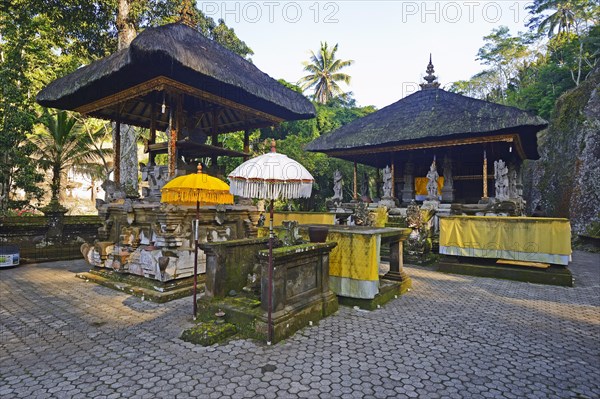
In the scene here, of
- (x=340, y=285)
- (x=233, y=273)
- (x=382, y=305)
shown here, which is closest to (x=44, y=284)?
(x=233, y=273)

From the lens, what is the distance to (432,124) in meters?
14.9

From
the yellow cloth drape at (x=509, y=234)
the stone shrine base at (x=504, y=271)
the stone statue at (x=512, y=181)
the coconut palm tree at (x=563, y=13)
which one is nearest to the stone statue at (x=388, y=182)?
the stone statue at (x=512, y=181)

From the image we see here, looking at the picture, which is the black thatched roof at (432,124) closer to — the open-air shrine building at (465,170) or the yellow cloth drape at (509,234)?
the open-air shrine building at (465,170)

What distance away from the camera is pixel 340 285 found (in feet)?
20.0

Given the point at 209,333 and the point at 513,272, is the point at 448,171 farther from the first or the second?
the point at 209,333

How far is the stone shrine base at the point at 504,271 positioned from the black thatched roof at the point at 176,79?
6.30 meters

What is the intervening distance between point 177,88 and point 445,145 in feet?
38.1

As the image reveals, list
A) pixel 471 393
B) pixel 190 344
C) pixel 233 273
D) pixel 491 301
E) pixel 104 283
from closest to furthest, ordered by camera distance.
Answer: pixel 471 393, pixel 190 344, pixel 233 273, pixel 491 301, pixel 104 283

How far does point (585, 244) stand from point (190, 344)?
19937 mm

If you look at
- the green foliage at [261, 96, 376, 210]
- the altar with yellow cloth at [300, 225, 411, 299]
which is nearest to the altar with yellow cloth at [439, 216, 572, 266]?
the altar with yellow cloth at [300, 225, 411, 299]

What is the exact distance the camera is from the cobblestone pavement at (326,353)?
3.26 m

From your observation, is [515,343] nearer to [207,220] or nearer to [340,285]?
[340,285]

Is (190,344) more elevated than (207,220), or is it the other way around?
(207,220)

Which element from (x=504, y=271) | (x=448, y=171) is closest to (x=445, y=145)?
(x=448, y=171)
